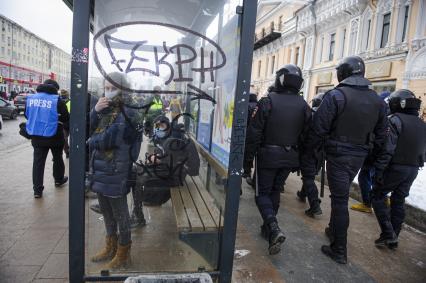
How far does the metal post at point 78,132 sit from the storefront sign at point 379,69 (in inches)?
720

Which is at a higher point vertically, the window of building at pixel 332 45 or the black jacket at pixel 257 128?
the window of building at pixel 332 45

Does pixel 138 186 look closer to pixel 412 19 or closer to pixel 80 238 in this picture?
pixel 80 238

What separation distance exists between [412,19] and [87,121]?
18386mm

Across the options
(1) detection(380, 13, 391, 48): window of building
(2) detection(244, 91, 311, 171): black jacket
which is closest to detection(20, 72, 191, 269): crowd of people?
(2) detection(244, 91, 311, 171): black jacket

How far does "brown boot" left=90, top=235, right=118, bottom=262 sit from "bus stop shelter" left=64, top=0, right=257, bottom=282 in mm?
65

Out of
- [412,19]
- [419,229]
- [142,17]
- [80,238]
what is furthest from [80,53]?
[412,19]

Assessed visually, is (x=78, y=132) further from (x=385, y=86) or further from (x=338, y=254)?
(x=385, y=86)

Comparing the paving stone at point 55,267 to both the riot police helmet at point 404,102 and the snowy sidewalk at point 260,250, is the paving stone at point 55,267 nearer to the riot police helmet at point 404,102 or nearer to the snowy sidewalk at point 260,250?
the snowy sidewalk at point 260,250

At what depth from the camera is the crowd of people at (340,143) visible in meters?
3.43

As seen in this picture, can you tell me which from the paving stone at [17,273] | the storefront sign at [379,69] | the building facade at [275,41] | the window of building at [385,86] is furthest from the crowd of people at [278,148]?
the building facade at [275,41]

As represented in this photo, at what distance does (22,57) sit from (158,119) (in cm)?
7434

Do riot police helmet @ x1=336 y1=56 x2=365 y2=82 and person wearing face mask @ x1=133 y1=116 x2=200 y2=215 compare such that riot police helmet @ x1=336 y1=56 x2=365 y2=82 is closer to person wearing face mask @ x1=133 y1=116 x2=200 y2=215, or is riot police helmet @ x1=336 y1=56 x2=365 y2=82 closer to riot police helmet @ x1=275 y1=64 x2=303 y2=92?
riot police helmet @ x1=275 y1=64 x2=303 y2=92

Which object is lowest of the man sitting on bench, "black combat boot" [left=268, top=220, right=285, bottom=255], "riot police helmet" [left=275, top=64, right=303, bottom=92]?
"black combat boot" [left=268, top=220, right=285, bottom=255]

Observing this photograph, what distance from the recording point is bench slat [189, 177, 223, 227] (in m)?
3.11
